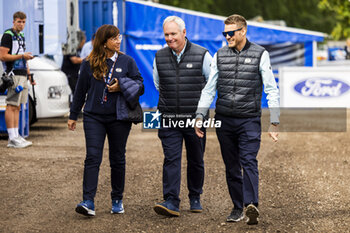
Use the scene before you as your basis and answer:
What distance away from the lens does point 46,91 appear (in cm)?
1462

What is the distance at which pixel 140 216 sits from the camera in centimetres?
720

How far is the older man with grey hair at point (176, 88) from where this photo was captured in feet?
23.4

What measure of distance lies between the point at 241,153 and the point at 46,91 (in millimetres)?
8380

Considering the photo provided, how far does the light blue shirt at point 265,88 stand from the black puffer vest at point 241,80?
0.05m

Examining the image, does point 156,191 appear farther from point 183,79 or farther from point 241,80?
point 241,80

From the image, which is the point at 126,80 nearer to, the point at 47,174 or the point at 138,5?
the point at 47,174

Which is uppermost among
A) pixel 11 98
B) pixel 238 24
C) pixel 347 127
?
pixel 238 24

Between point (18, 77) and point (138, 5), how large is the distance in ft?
27.8

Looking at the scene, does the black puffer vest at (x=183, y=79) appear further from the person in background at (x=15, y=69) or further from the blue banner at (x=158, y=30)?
the blue banner at (x=158, y=30)

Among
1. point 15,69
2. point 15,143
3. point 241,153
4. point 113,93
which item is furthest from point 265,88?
point 15,143

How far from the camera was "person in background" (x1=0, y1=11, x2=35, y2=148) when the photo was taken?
37.8 ft

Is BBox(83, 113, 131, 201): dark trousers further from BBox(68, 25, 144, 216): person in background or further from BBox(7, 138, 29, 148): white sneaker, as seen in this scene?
BBox(7, 138, 29, 148): white sneaker

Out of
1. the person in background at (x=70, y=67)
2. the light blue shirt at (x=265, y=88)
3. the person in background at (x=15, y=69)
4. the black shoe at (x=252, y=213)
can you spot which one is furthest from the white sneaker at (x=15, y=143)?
the black shoe at (x=252, y=213)

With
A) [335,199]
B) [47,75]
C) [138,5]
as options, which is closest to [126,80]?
[335,199]
